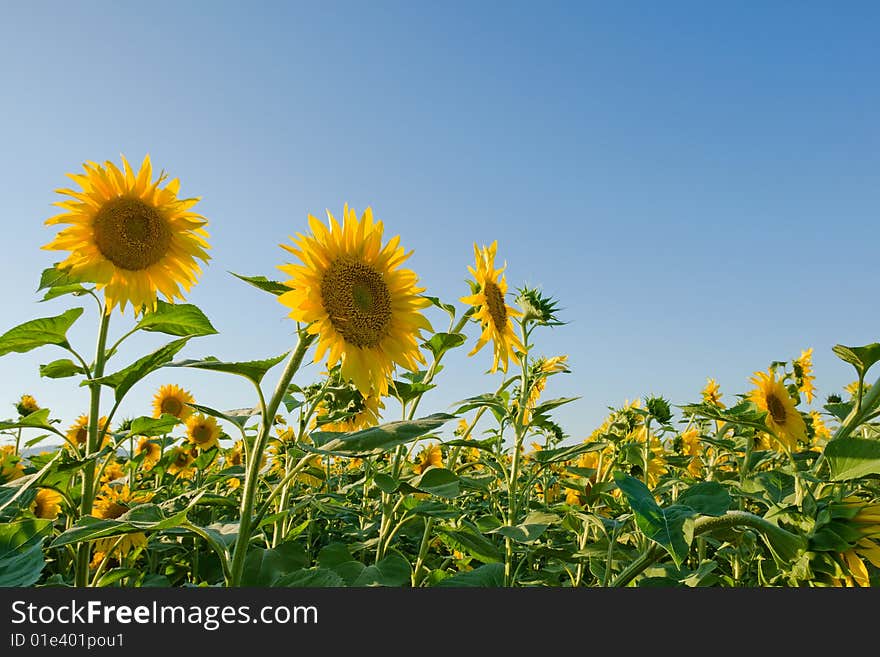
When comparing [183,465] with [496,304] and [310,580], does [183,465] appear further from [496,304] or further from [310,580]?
[310,580]

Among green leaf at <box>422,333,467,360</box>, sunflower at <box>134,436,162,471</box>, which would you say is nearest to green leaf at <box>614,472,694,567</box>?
green leaf at <box>422,333,467,360</box>

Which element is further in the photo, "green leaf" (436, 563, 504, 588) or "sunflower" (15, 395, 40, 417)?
"sunflower" (15, 395, 40, 417)

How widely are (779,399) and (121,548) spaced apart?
3611mm

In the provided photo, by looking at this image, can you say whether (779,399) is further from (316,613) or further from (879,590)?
(316,613)

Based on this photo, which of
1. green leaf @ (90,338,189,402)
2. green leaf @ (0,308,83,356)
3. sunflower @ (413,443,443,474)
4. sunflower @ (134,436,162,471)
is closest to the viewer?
green leaf @ (90,338,189,402)

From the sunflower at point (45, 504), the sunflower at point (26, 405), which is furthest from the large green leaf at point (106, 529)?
the sunflower at point (26, 405)

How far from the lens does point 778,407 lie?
11.1 feet

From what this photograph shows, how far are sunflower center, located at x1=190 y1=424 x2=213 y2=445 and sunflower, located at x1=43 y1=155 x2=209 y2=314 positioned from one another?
310cm

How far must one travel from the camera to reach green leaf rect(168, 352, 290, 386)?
1.60 meters

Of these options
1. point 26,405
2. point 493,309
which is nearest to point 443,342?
point 493,309

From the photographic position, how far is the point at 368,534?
3.14 m

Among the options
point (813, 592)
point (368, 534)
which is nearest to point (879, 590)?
point (813, 592)

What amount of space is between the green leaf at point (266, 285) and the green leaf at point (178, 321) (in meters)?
0.49

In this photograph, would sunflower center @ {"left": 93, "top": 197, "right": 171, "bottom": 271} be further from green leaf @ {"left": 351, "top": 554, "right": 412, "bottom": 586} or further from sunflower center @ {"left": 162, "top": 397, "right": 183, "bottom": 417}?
sunflower center @ {"left": 162, "top": 397, "right": 183, "bottom": 417}
